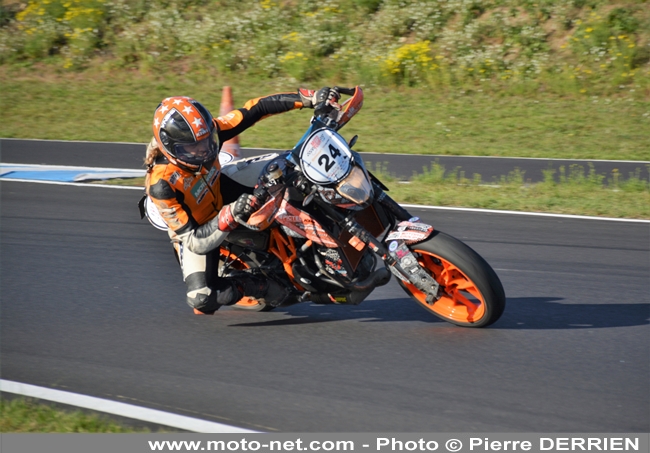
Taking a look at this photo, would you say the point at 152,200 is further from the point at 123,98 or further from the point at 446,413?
the point at 123,98

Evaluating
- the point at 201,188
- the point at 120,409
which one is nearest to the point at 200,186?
the point at 201,188

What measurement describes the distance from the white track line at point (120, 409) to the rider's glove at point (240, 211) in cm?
115

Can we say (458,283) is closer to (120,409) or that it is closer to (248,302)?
(248,302)

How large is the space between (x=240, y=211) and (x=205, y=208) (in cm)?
85

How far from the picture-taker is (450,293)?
17.5 ft

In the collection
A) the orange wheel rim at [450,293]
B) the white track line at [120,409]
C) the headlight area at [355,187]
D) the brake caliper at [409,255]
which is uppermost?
the headlight area at [355,187]

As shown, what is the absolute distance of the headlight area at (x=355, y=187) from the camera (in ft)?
15.9

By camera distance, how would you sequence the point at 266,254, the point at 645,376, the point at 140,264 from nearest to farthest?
the point at 645,376 < the point at 266,254 < the point at 140,264

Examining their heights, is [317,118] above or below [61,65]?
above

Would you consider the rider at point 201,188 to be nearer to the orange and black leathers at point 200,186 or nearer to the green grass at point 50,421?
the orange and black leathers at point 200,186

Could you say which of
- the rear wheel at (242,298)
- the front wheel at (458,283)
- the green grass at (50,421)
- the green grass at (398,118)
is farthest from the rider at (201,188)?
the green grass at (398,118)

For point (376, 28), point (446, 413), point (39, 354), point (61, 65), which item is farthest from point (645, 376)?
point (61, 65)

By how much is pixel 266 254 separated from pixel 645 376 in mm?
2463

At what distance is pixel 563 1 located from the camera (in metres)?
18.1
